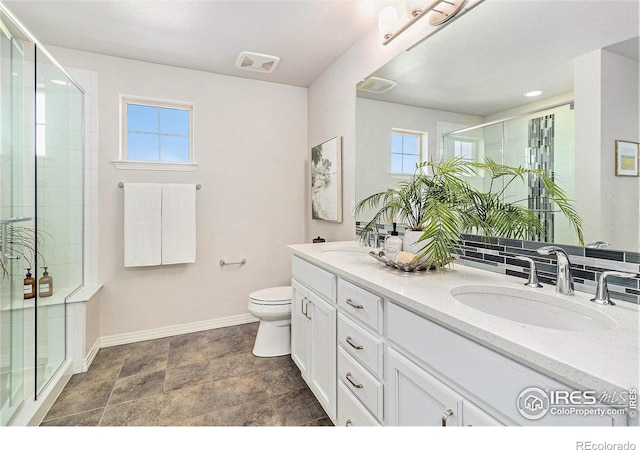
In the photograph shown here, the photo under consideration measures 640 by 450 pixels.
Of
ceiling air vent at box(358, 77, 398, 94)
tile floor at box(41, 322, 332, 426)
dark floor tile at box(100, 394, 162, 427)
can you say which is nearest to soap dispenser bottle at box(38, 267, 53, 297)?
tile floor at box(41, 322, 332, 426)

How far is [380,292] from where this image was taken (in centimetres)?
115

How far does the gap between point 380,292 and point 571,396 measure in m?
0.61

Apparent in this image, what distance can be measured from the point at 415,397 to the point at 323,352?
2.30ft

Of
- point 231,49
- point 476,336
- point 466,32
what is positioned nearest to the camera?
point 476,336

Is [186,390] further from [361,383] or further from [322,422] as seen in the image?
[361,383]

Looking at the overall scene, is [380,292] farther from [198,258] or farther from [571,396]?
[198,258]

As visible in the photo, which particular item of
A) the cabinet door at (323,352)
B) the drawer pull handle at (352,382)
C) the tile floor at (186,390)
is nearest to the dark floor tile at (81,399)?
the tile floor at (186,390)

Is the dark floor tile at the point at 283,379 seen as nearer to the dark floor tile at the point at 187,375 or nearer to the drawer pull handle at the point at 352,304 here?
the dark floor tile at the point at 187,375

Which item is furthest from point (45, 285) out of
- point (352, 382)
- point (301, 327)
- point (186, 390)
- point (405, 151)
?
point (405, 151)

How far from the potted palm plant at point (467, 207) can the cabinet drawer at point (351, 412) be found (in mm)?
665

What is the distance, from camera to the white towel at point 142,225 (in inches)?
98.4

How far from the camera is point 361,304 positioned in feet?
4.14

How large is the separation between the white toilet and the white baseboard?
65 centimetres
